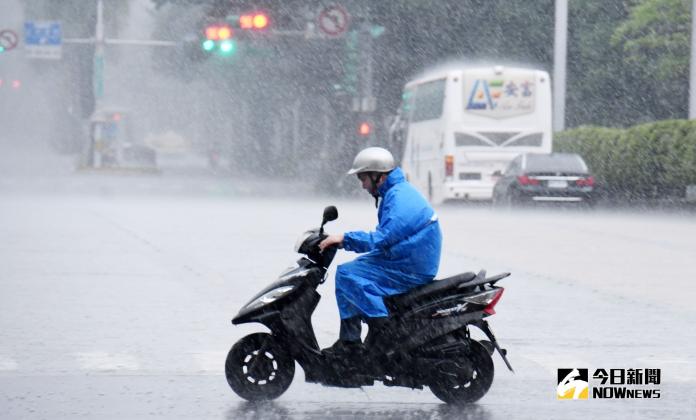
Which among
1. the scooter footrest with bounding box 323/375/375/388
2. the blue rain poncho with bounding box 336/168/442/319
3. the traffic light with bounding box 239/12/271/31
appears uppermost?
the traffic light with bounding box 239/12/271/31

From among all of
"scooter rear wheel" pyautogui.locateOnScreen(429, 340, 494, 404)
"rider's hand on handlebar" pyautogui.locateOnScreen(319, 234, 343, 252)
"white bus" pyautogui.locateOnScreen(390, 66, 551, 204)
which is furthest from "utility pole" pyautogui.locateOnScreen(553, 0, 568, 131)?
"rider's hand on handlebar" pyautogui.locateOnScreen(319, 234, 343, 252)

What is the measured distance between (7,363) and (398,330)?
3.04 meters

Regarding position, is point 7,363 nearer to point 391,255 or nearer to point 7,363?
point 7,363

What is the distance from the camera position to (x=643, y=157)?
36688mm

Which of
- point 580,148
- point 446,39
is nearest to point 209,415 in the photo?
point 580,148

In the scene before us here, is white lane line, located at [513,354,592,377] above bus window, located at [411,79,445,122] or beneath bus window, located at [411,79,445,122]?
beneath

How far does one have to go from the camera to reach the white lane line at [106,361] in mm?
10172

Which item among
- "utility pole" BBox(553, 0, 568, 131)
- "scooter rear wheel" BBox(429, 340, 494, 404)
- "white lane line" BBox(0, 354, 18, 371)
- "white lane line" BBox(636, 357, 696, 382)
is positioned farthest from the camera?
"utility pole" BBox(553, 0, 568, 131)

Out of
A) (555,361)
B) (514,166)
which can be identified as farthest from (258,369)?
(514,166)

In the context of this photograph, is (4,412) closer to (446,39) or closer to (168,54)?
(446,39)

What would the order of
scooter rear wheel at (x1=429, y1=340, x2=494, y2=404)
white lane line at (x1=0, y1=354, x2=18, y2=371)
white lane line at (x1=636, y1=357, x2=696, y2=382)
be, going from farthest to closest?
white lane line at (x1=0, y1=354, x2=18, y2=371) < white lane line at (x1=636, y1=357, x2=696, y2=382) < scooter rear wheel at (x1=429, y1=340, x2=494, y2=404)

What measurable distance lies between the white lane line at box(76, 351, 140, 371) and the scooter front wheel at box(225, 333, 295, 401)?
5.16 ft

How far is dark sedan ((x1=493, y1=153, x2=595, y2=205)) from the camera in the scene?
3416cm

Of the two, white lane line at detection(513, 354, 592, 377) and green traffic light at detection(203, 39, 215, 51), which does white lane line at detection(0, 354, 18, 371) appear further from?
green traffic light at detection(203, 39, 215, 51)
